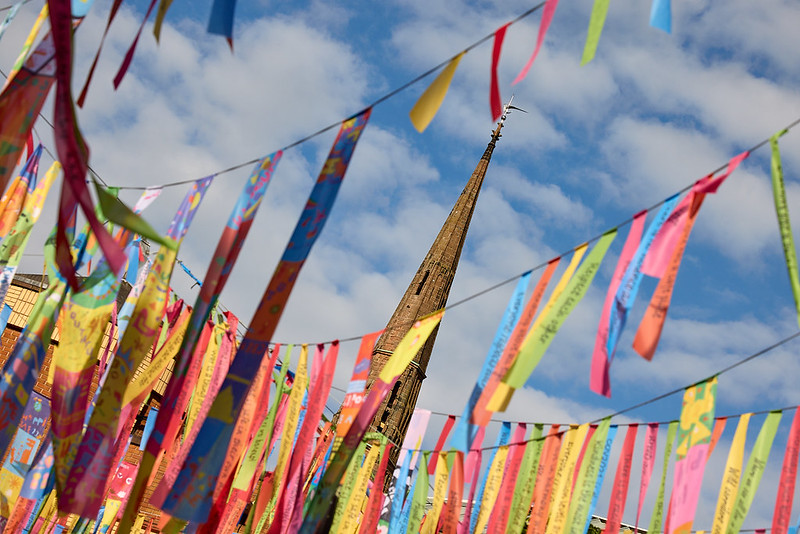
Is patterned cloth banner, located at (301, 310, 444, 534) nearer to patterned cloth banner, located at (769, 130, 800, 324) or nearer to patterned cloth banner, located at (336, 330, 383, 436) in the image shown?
patterned cloth banner, located at (336, 330, 383, 436)

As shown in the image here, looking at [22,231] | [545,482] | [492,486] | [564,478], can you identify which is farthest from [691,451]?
[22,231]

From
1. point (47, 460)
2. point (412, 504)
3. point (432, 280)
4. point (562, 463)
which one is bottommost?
point (47, 460)

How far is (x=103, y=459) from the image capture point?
15.2 feet

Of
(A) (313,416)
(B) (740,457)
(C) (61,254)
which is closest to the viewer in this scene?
(C) (61,254)

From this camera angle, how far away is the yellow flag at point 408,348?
647 cm

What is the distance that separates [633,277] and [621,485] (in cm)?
301

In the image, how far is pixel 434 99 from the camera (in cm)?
439

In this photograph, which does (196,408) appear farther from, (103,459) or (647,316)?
(647,316)

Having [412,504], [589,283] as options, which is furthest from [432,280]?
[589,283]

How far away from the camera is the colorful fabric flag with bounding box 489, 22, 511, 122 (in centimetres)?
439

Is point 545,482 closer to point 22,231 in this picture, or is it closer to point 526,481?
point 526,481

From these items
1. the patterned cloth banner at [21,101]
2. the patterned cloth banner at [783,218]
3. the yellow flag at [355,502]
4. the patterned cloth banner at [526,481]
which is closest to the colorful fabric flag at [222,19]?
the patterned cloth banner at [21,101]

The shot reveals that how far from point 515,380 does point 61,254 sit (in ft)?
8.26

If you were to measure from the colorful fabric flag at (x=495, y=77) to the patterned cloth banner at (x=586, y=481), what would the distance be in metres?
3.98
